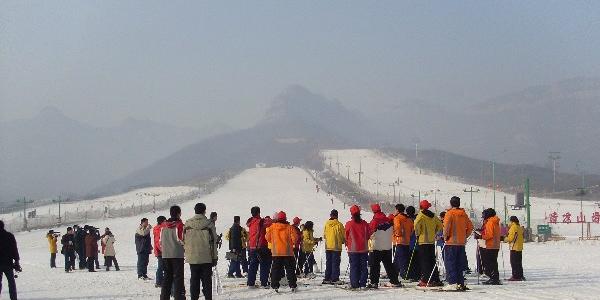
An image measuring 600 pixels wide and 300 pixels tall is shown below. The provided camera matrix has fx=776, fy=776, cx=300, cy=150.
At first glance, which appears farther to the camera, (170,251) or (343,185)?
(343,185)

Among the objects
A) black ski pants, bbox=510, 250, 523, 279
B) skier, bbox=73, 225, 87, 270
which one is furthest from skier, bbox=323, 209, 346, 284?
skier, bbox=73, 225, 87, 270

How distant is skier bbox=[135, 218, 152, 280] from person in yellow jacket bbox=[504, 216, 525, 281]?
8.95m

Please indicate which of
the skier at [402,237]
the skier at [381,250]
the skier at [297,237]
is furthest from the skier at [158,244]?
the skier at [402,237]

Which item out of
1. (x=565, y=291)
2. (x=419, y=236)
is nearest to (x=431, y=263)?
(x=419, y=236)

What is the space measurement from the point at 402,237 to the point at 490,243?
1.81 meters

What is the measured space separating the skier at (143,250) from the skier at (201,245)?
24.8ft

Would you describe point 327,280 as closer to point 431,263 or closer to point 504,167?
point 431,263

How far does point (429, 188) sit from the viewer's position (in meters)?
108

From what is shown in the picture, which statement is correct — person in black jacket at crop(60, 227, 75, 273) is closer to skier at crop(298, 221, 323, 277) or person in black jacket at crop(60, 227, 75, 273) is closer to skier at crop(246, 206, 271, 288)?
skier at crop(298, 221, 323, 277)

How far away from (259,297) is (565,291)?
5404 mm

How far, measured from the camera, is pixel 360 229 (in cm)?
1484

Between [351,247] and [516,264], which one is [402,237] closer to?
[351,247]

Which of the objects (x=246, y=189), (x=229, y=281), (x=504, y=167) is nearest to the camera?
(x=229, y=281)

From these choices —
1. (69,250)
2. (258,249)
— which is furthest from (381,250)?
(69,250)
